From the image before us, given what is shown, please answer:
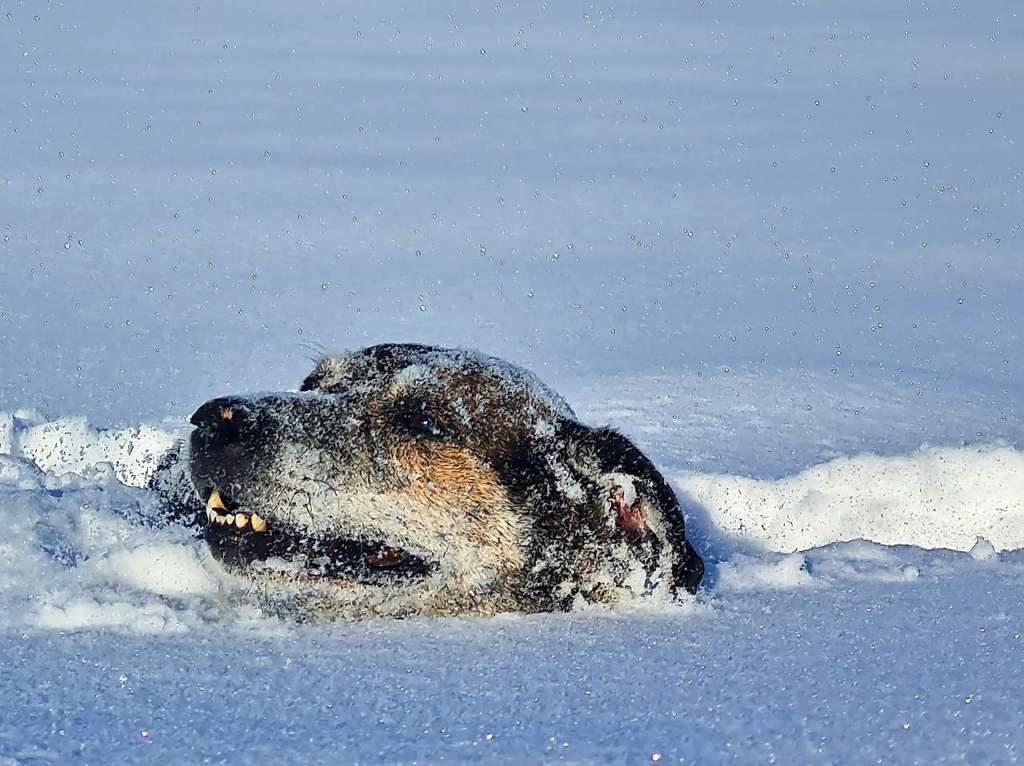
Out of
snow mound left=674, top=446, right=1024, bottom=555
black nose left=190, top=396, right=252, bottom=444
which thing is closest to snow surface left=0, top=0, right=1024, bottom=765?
snow mound left=674, top=446, right=1024, bottom=555

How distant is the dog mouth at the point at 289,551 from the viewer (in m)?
3.71

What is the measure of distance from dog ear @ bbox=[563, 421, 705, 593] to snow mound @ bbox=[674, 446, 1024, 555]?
1053mm

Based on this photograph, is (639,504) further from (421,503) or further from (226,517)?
(226,517)

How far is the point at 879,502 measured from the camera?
16.9 feet

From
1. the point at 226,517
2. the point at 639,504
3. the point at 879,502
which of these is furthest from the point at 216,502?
the point at 879,502

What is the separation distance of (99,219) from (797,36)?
31.8 ft

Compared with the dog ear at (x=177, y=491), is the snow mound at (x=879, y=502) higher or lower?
lower

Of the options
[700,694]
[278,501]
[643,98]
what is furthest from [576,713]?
[643,98]

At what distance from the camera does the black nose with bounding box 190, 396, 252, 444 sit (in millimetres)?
3742

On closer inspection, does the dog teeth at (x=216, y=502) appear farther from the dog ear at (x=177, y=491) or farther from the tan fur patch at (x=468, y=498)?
the tan fur patch at (x=468, y=498)

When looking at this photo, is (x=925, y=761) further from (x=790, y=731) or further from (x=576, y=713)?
(x=576, y=713)

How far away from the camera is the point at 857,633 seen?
3338mm

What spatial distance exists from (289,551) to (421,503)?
39 centimetres

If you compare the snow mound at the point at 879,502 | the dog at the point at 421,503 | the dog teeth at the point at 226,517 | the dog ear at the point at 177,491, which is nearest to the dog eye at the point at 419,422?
the dog at the point at 421,503
